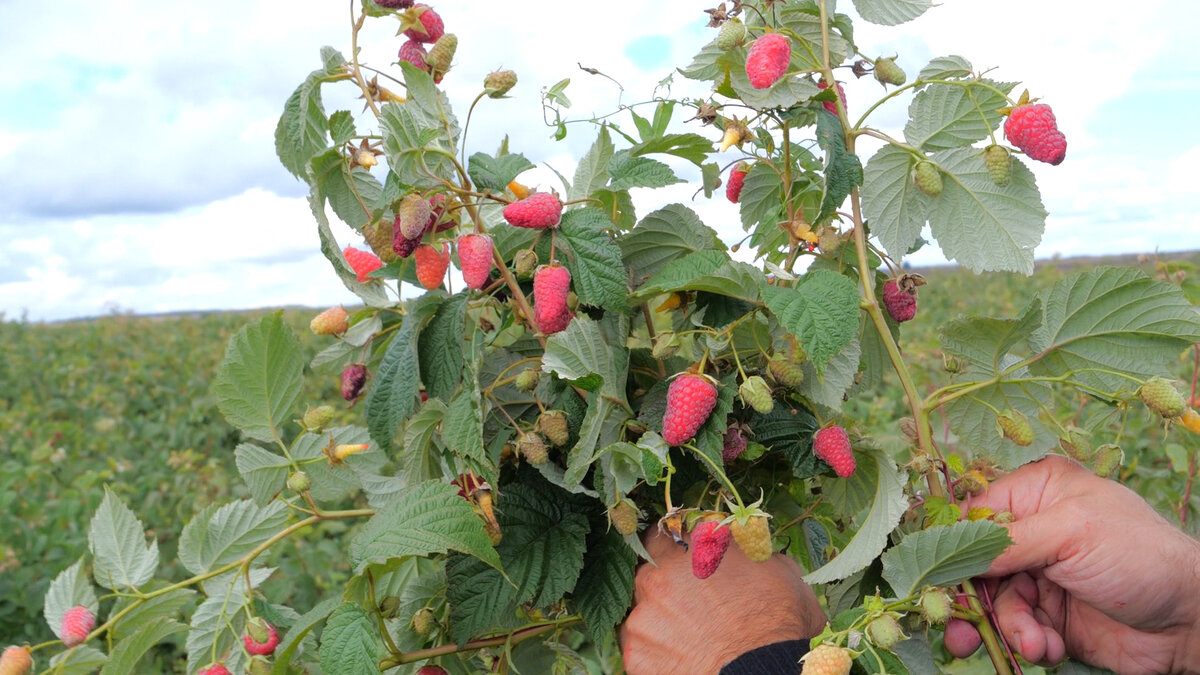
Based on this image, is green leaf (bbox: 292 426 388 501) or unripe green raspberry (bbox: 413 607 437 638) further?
green leaf (bbox: 292 426 388 501)

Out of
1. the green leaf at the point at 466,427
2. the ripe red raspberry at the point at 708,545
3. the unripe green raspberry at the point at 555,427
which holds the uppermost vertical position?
the green leaf at the point at 466,427

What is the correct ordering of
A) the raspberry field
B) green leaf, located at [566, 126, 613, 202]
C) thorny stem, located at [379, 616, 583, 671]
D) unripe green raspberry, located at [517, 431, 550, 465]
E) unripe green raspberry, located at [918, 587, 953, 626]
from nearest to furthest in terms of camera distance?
unripe green raspberry, located at [918, 587, 953, 626], unripe green raspberry, located at [517, 431, 550, 465], thorny stem, located at [379, 616, 583, 671], green leaf, located at [566, 126, 613, 202], the raspberry field

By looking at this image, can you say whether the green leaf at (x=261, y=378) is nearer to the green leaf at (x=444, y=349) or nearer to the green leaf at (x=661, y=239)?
the green leaf at (x=444, y=349)

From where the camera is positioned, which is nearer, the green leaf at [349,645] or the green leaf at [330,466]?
the green leaf at [349,645]

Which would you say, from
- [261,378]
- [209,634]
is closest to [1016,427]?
[261,378]

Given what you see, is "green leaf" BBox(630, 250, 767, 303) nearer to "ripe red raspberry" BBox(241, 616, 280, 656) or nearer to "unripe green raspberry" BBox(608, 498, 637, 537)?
"unripe green raspberry" BBox(608, 498, 637, 537)

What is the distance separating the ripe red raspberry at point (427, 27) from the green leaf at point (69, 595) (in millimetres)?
1087

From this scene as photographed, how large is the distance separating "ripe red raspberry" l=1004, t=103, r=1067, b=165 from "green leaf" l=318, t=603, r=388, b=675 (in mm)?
1166

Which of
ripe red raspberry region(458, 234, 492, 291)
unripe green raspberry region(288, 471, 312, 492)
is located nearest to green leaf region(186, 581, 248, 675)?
unripe green raspberry region(288, 471, 312, 492)

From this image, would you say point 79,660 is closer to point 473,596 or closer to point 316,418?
point 316,418

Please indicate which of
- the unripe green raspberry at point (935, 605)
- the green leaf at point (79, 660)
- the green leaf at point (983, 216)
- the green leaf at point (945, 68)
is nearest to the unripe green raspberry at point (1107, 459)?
the green leaf at point (983, 216)

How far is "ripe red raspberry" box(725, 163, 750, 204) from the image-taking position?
5.46 ft

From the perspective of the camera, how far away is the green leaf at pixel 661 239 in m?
1.46

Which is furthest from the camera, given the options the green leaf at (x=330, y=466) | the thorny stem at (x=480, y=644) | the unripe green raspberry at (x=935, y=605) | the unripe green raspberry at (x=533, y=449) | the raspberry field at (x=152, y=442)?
the raspberry field at (x=152, y=442)
